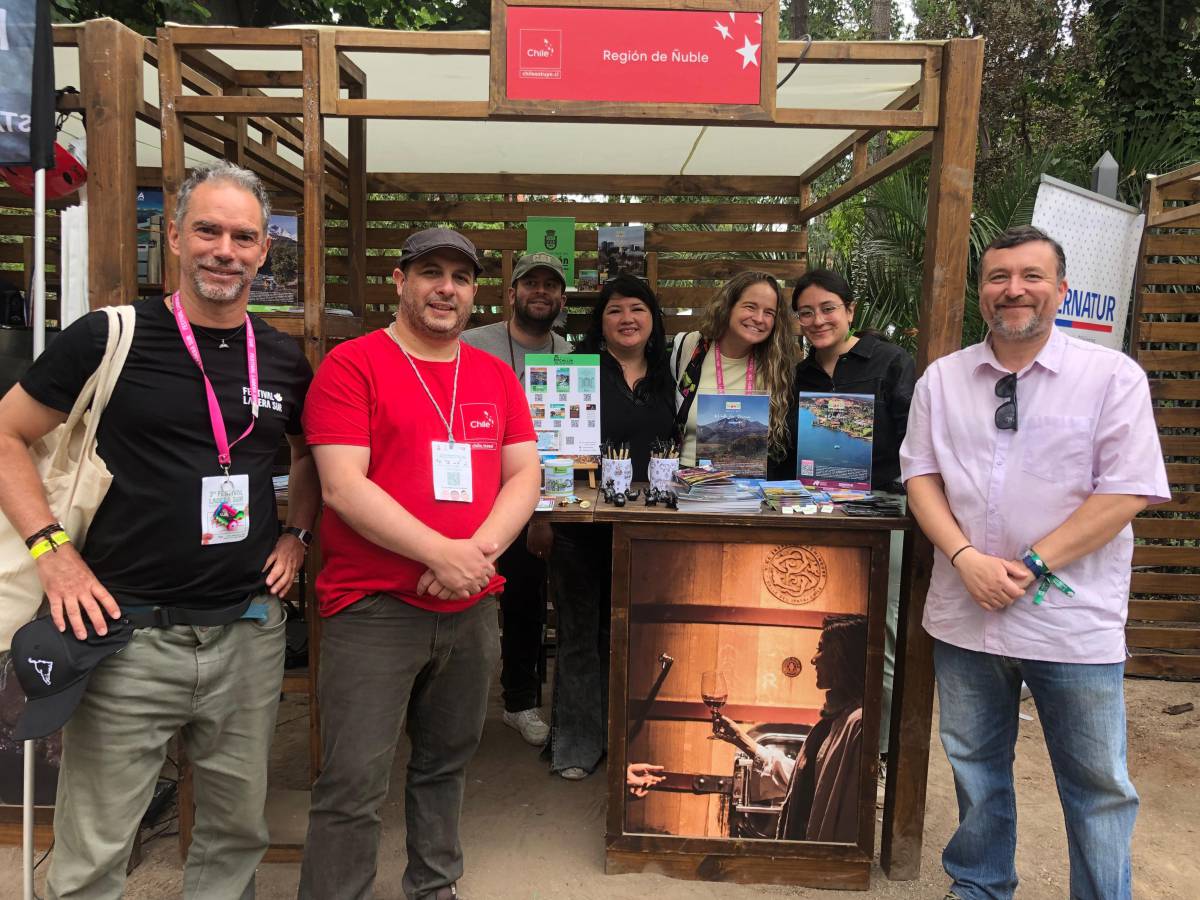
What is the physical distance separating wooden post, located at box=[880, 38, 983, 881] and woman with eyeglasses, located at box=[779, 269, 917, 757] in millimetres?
396

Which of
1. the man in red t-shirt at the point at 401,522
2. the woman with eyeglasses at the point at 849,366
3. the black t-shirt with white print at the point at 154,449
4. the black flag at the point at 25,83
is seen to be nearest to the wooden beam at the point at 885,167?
the woman with eyeglasses at the point at 849,366

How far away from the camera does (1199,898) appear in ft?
9.43

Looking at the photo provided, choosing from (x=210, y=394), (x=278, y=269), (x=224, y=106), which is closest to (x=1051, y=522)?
(x=210, y=394)

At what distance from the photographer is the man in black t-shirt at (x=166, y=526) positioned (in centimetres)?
192

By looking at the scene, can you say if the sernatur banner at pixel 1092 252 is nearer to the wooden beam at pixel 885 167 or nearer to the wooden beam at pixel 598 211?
the wooden beam at pixel 885 167

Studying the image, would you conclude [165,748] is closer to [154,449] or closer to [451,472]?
[154,449]

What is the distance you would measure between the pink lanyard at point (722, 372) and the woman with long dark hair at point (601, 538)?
238 millimetres

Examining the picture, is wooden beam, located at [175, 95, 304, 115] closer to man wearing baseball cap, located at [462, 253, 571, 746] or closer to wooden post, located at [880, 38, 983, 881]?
man wearing baseball cap, located at [462, 253, 571, 746]

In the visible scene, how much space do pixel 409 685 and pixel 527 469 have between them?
716 mm

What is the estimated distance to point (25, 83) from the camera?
2428 millimetres

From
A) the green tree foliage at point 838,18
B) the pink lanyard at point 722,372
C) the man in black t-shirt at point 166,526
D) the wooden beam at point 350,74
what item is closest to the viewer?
the man in black t-shirt at point 166,526

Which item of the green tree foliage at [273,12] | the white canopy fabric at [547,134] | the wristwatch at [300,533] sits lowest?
the wristwatch at [300,533]

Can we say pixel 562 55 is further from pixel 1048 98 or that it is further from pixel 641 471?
pixel 1048 98

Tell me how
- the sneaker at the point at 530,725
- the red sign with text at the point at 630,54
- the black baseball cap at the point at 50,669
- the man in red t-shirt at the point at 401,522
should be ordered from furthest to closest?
the sneaker at the point at 530,725 → the red sign with text at the point at 630,54 → the man in red t-shirt at the point at 401,522 → the black baseball cap at the point at 50,669
